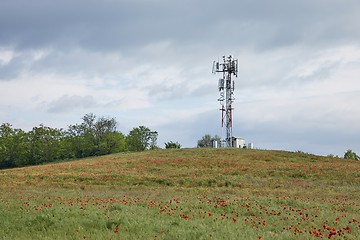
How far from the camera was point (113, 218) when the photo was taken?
508 inches

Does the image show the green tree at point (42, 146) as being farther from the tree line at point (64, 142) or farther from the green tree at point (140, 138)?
the green tree at point (140, 138)

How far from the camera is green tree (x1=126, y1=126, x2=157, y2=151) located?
344 feet

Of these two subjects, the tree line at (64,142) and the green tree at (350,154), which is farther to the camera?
the green tree at (350,154)

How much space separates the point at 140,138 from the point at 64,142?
2002cm

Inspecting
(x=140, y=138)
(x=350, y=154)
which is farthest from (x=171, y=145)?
(x=350, y=154)

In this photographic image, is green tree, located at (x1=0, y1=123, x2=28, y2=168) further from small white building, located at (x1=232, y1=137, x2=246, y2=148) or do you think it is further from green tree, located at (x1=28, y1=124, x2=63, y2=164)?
small white building, located at (x1=232, y1=137, x2=246, y2=148)

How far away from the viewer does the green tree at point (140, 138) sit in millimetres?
104800

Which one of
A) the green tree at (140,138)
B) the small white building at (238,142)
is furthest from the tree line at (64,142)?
the small white building at (238,142)

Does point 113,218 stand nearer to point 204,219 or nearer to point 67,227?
point 67,227

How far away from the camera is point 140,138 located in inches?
4190

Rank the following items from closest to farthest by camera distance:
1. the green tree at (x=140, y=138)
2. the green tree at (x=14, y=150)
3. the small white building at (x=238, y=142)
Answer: the small white building at (x=238, y=142)
the green tree at (x=14, y=150)
the green tree at (x=140, y=138)

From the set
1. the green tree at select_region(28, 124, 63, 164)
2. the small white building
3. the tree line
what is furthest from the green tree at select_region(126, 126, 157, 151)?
the small white building

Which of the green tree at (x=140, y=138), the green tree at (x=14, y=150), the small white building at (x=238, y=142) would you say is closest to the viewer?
the small white building at (x=238, y=142)

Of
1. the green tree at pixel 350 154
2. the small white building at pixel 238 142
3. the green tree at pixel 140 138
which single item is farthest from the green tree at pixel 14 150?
the green tree at pixel 350 154
